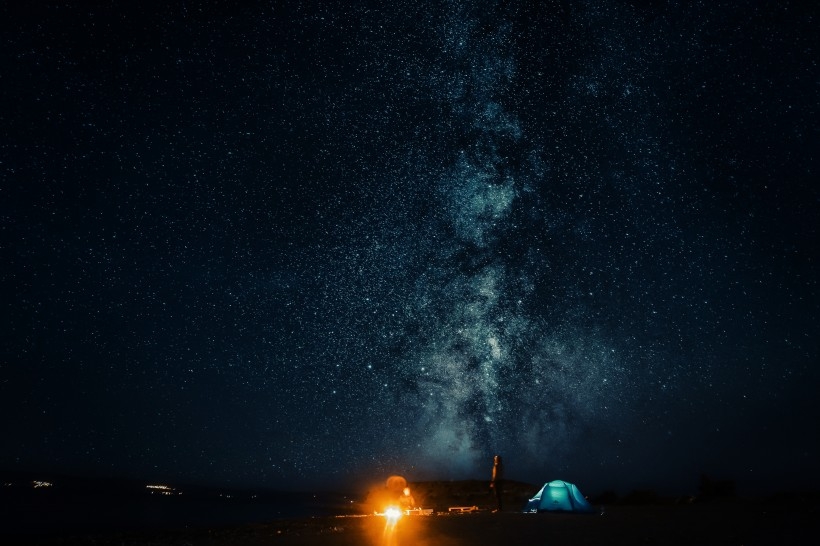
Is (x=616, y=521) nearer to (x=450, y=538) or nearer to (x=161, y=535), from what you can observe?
(x=450, y=538)

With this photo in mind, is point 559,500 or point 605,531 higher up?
point 559,500

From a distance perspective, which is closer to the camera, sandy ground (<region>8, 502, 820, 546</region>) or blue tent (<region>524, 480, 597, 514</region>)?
sandy ground (<region>8, 502, 820, 546</region>)

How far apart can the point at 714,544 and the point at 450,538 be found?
530cm

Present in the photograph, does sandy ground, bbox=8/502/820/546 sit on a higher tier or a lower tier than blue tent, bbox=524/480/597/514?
lower

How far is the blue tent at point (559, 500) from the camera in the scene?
19062mm

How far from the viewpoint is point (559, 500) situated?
1944cm

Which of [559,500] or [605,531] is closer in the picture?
[605,531]

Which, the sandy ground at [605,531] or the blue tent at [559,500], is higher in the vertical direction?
the blue tent at [559,500]

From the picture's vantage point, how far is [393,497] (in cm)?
2180

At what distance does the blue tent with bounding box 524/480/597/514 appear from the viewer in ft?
62.5

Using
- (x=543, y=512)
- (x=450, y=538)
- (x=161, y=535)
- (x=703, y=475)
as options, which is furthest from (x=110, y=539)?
(x=703, y=475)

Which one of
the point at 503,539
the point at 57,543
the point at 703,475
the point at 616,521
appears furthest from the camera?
the point at 703,475

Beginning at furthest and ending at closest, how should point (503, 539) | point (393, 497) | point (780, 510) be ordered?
point (393, 497) → point (780, 510) → point (503, 539)

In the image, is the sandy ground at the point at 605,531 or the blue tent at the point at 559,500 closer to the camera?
the sandy ground at the point at 605,531
